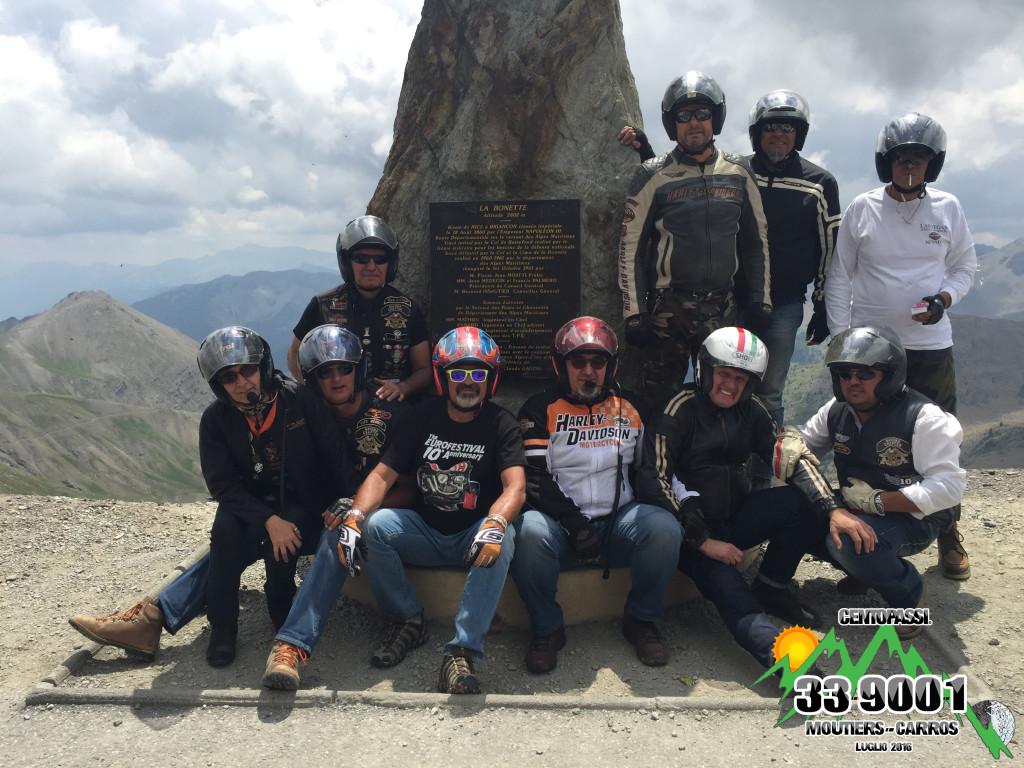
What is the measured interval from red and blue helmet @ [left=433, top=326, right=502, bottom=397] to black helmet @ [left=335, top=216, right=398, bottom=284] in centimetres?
156

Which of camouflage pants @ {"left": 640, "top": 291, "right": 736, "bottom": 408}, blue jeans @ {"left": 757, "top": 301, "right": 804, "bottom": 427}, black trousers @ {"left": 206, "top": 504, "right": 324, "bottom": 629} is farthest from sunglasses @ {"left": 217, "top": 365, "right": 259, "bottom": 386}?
blue jeans @ {"left": 757, "top": 301, "right": 804, "bottom": 427}

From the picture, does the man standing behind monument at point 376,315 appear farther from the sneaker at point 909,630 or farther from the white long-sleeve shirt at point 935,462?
the sneaker at point 909,630

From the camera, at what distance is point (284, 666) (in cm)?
493

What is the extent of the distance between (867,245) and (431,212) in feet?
13.7

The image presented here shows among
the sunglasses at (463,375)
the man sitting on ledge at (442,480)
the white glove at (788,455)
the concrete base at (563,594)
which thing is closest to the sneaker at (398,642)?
the man sitting on ledge at (442,480)

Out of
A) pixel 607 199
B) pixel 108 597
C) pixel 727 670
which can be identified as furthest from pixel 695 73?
pixel 108 597

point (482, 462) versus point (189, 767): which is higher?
point (482, 462)

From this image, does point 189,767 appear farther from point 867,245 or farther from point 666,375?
point 867,245

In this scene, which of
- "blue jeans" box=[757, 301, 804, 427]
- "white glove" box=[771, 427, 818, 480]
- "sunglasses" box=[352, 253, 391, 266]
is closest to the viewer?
"white glove" box=[771, 427, 818, 480]

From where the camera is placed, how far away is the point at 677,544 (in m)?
5.33

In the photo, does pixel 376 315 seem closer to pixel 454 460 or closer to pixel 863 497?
pixel 454 460

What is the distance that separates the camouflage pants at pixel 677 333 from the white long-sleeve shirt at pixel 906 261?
3.42 feet

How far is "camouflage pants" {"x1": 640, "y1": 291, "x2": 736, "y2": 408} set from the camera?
653 centimetres

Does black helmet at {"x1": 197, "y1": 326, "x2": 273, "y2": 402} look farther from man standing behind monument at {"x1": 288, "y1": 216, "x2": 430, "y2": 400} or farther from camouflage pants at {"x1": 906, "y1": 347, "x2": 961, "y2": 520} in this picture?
camouflage pants at {"x1": 906, "y1": 347, "x2": 961, "y2": 520}
